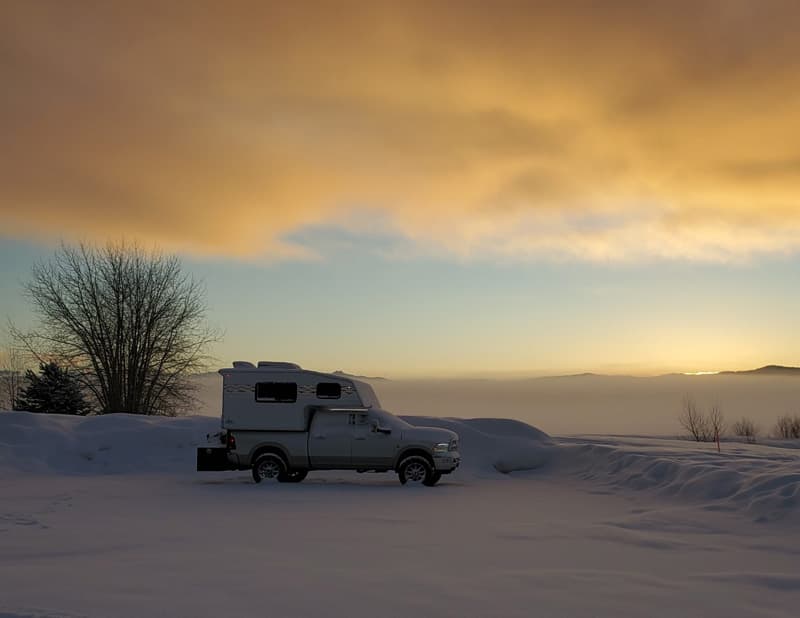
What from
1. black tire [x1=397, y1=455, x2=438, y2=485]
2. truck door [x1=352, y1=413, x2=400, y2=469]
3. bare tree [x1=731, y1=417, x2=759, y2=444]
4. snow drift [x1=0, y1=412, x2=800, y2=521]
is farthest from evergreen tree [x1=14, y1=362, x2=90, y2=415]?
bare tree [x1=731, y1=417, x2=759, y2=444]

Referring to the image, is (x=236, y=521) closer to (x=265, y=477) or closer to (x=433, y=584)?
(x=433, y=584)

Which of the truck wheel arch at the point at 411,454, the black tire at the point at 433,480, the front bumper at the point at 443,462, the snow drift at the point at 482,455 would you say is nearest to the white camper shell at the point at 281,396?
the truck wheel arch at the point at 411,454

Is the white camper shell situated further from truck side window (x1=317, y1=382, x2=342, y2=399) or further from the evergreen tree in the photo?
the evergreen tree

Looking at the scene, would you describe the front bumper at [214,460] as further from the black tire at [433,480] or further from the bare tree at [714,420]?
the bare tree at [714,420]

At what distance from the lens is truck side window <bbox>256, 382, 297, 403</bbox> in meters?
20.0

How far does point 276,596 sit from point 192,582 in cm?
108

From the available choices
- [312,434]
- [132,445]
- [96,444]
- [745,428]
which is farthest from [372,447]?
[745,428]

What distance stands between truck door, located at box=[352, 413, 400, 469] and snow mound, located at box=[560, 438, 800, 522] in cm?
533

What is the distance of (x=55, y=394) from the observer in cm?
4472

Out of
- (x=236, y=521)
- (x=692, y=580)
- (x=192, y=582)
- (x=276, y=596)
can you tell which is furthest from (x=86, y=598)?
(x=692, y=580)

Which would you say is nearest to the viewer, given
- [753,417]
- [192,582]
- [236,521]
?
[192,582]

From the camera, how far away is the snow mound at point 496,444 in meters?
23.6

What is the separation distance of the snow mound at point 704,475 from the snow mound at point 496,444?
1.05 metres

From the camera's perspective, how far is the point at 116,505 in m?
14.9
